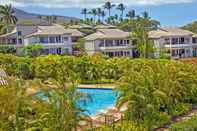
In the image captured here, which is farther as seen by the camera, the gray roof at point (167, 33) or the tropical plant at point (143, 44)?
the gray roof at point (167, 33)

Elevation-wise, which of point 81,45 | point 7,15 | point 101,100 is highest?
point 7,15

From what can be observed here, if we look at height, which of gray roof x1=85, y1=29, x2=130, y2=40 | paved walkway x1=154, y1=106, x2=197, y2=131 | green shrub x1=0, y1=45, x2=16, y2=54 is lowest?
paved walkway x1=154, y1=106, x2=197, y2=131

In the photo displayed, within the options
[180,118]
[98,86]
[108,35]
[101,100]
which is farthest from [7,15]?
[180,118]

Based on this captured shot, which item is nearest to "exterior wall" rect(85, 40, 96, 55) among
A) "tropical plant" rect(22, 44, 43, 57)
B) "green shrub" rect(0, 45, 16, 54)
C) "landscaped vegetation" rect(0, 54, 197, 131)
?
"tropical plant" rect(22, 44, 43, 57)

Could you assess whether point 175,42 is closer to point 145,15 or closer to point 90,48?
point 90,48

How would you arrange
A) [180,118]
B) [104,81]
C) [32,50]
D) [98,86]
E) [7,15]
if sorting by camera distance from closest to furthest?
[180,118]
[98,86]
[104,81]
[32,50]
[7,15]

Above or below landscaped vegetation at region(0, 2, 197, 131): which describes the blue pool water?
below

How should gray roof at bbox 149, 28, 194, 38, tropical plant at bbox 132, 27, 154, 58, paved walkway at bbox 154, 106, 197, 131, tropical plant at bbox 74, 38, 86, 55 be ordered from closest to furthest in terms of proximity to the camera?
paved walkway at bbox 154, 106, 197, 131
tropical plant at bbox 132, 27, 154, 58
tropical plant at bbox 74, 38, 86, 55
gray roof at bbox 149, 28, 194, 38

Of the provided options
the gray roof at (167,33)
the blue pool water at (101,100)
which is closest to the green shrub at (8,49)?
the gray roof at (167,33)

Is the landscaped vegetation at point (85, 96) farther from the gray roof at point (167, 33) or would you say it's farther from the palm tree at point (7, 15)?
the palm tree at point (7, 15)

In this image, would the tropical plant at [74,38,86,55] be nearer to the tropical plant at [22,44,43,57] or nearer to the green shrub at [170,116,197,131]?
the tropical plant at [22,44,43,57]

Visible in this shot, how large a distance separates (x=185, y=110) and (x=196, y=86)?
150 inches

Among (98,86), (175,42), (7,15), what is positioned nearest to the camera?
(98,86)

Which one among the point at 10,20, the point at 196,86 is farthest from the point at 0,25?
the point at 196,86
